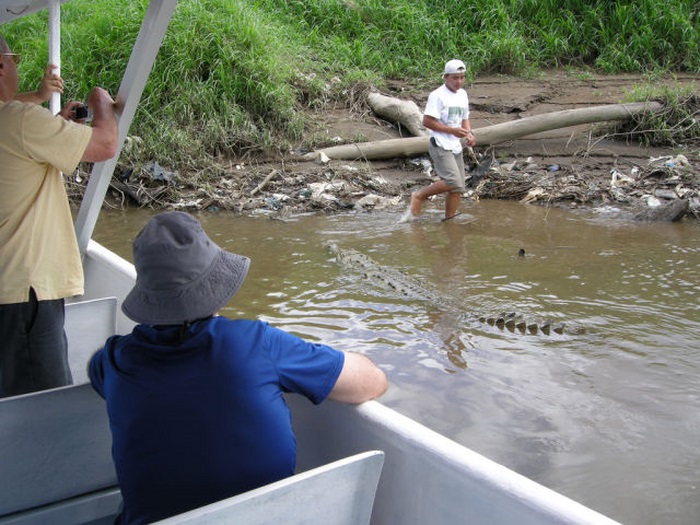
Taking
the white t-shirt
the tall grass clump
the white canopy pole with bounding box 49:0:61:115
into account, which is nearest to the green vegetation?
the tall grass clump

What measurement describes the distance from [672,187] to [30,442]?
803cm

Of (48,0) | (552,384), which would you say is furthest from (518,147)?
(48,0)

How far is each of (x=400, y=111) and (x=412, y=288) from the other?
18.0ft

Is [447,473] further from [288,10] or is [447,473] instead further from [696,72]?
[288,10]

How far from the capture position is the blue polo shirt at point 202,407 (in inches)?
70.7

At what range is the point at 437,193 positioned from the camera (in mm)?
7988

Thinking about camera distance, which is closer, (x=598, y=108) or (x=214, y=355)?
(x=214, y=355)

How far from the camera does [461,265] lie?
655 cm

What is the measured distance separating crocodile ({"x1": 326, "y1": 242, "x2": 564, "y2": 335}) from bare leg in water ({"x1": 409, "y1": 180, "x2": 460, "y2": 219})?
1.26 meters

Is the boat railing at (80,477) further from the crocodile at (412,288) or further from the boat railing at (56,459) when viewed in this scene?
the crocodile at (412,288)

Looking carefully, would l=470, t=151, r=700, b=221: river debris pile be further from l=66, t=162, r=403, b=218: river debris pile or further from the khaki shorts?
the khaki shorts

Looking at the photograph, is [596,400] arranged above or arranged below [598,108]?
below

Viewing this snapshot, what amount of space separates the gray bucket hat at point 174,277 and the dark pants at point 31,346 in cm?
92

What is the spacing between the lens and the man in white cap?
7.56 metres
